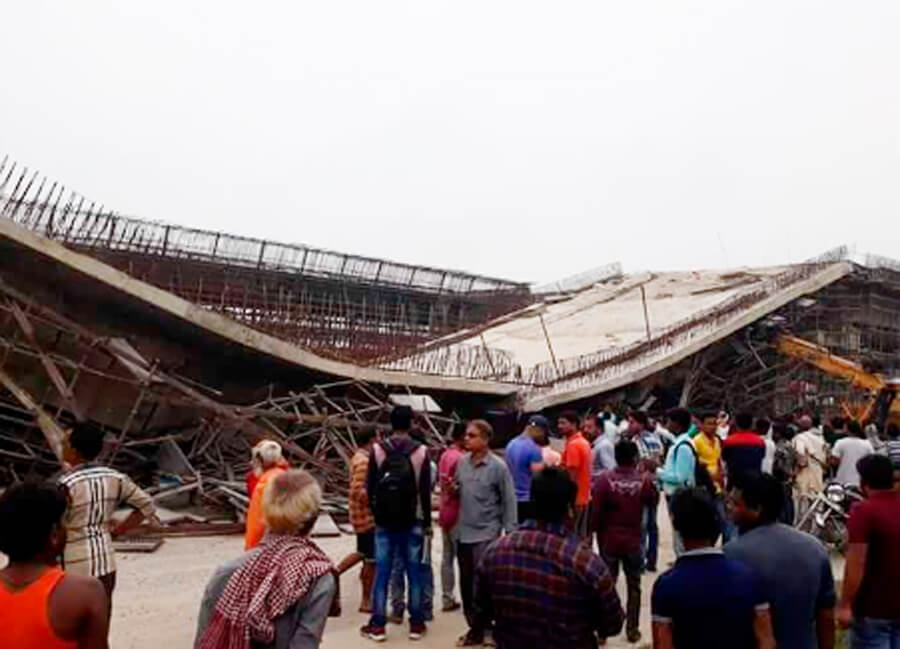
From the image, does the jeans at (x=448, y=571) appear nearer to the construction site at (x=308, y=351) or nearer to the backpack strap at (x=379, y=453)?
the backpack strap at (x=379, y=453)

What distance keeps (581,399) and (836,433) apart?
17.0 feet

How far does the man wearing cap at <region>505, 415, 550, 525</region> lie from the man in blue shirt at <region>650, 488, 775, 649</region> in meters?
3.25

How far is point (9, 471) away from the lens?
903 centimetres

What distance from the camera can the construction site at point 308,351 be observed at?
925 centimetres

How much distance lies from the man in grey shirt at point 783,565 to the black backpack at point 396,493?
2399mm

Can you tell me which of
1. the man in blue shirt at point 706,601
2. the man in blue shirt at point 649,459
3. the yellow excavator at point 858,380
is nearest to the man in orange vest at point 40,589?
the man in blue shirt at point 706,601

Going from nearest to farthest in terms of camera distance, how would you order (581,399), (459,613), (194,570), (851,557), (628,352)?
(851,557), (459,613), (194,570), (581,399), (628,352)

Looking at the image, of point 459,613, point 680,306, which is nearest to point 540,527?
point 459,613

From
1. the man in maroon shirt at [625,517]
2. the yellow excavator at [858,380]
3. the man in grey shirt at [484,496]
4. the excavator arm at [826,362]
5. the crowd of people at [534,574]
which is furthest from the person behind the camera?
the excavator arm at [826,362]

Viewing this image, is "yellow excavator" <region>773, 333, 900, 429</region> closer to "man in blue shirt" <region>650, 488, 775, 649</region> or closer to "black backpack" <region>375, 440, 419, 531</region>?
"black backpack" <region>375, 440, 419, 531</region>

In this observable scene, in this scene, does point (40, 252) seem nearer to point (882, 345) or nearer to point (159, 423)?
point (159, 423)

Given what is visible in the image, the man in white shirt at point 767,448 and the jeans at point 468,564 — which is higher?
the man in white shirt at point 767,448

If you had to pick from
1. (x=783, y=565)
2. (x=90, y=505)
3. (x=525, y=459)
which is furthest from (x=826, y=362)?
(x=90, y=505)

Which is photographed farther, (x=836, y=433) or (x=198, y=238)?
(x=198, y=238)
